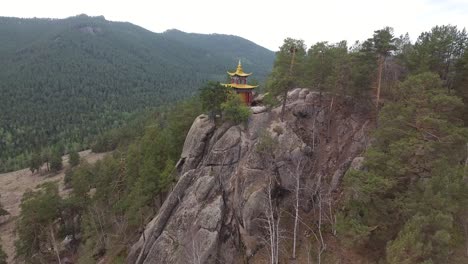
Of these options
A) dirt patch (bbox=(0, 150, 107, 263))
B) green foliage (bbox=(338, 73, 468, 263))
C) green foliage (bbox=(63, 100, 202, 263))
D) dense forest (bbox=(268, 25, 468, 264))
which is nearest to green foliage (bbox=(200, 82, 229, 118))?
green foliage (bbox=(63, 100, 202, 263))

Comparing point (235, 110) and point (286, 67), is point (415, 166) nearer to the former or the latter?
point (286, 67)

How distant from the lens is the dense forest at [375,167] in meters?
22.6

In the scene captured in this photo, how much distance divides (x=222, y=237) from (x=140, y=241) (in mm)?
10533

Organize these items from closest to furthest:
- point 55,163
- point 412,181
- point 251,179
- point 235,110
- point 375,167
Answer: point 412,181, point 375,167, point 251,179, point 235,110, point 55,163

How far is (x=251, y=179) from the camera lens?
33500 mm

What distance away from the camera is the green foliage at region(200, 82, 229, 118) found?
38.2 m

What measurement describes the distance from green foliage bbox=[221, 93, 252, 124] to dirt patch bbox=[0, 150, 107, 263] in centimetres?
5124

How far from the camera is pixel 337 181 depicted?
33.8 meters

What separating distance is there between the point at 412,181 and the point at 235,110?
18.7 metres

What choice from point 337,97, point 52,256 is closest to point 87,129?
point 52,256

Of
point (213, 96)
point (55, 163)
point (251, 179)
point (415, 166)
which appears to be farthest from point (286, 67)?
point (55, 163)

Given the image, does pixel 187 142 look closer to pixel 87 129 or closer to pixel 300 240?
pixel 300 240

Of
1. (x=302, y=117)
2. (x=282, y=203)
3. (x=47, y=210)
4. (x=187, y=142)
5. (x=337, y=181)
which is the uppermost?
(x=302, y=117)

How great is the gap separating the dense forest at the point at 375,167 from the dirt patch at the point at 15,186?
30.4 meters
